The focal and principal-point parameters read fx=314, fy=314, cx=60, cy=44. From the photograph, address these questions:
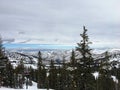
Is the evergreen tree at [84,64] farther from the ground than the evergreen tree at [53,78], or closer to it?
farther from the ground

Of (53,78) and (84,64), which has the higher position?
(84,64)

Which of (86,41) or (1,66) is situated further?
(1,66)

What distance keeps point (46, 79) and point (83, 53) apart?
70055 mm

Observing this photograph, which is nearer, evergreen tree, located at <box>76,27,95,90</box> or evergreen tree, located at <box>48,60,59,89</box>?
evergreen tree, located at <box>76,27,95,90</box>

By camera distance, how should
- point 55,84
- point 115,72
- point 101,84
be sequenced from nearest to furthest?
point 101,84 < point 55,84 < point 115,72

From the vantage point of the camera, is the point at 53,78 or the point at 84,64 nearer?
the point at 84,64

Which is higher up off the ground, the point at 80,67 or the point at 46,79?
the point at 80,67

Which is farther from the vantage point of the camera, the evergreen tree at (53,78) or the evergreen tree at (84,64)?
the evergreen tree at (53,78)

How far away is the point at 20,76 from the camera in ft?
353

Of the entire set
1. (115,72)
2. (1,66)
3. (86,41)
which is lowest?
(115,72)

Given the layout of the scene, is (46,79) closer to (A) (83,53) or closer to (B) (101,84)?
(B) (101,84)

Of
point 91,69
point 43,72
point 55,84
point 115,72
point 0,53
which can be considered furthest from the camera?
point 115,72

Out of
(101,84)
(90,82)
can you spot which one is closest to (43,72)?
(101,84)

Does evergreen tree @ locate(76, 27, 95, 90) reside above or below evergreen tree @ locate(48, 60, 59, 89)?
above
